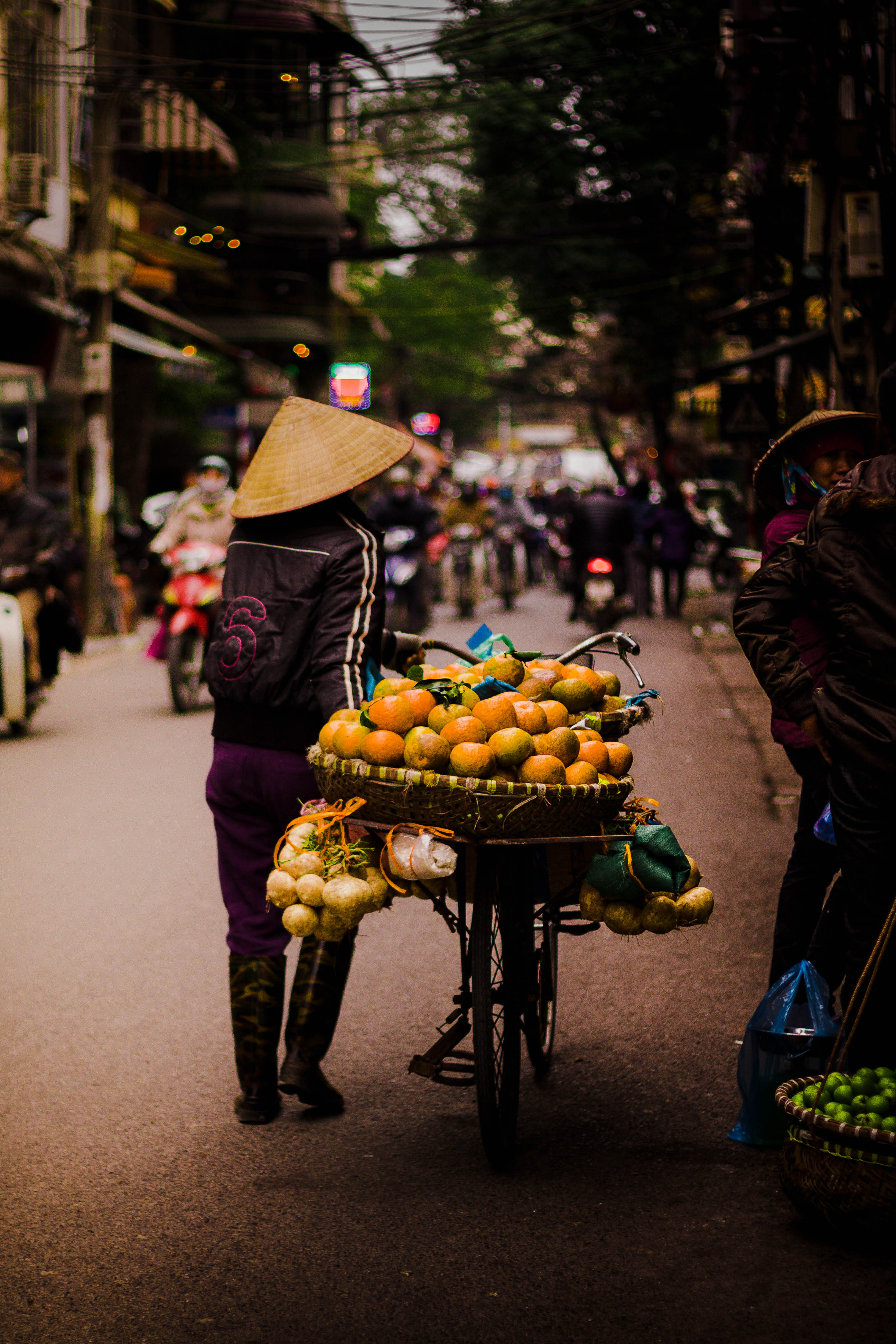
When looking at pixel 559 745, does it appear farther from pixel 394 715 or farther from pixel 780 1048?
pixel 780 1048

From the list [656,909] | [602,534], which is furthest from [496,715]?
[602,534]

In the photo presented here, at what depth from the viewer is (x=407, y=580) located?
691 inches

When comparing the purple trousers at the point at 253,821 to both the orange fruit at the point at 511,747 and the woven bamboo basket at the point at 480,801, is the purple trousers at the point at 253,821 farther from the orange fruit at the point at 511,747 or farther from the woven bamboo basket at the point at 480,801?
the orange fruit at the point at 511,747

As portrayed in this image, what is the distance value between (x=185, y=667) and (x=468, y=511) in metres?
11.5

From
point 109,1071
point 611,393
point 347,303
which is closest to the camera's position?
point 109,1071

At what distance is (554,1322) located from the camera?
307cm

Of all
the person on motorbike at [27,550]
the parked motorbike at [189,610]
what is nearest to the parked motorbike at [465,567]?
the parked motorbike at [189,610]

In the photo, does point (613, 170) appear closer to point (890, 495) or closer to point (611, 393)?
point (611, 393)

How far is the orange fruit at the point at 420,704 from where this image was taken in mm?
3803

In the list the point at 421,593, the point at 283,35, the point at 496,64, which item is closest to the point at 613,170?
the point at 496,64

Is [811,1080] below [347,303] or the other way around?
below

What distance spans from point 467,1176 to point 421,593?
14.3 m

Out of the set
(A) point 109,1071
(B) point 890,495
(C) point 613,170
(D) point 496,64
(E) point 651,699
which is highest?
(D) point 496,64

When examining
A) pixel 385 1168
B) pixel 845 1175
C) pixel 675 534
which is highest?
pixel 675 534
